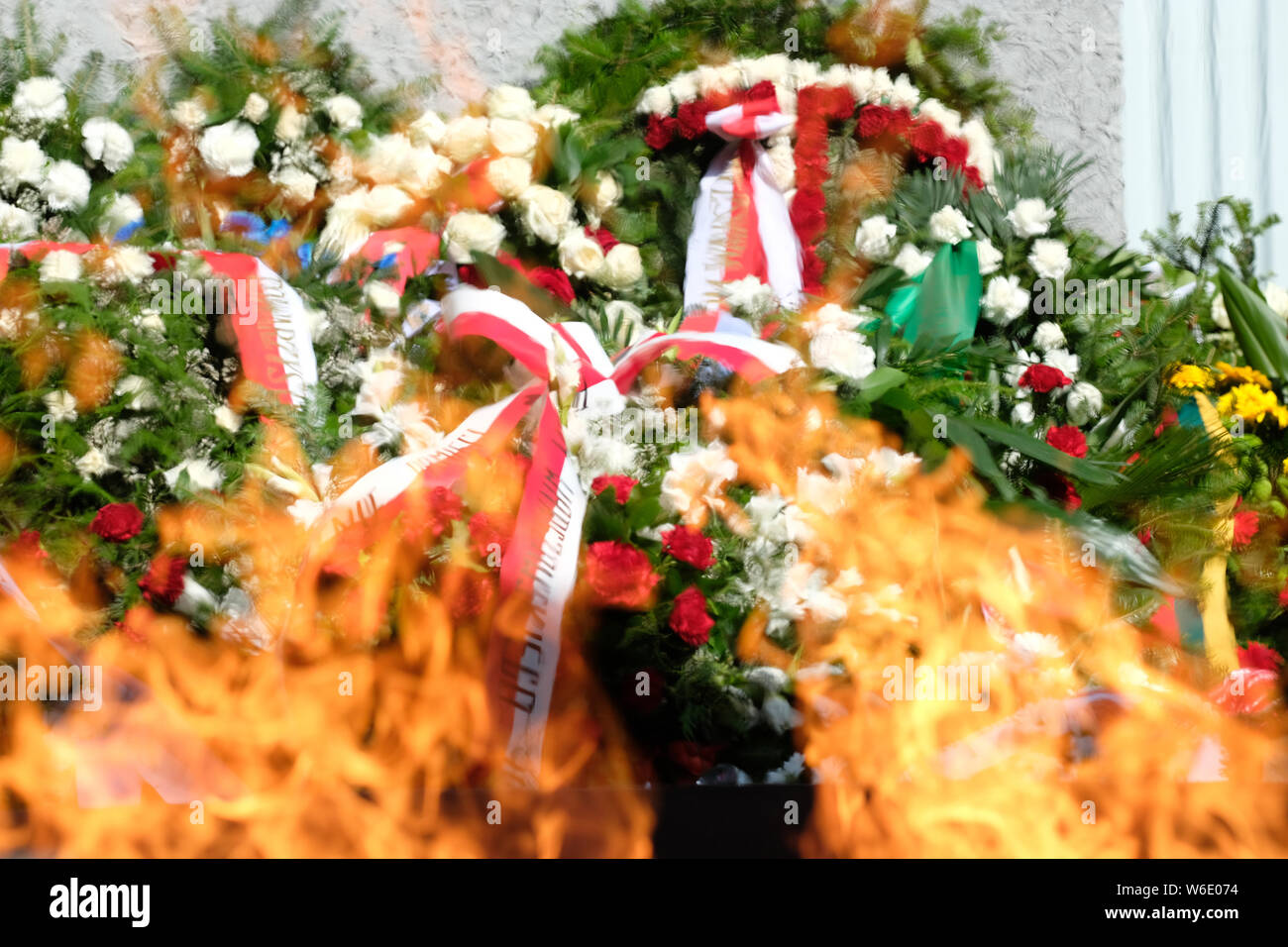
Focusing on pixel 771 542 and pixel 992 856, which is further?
pixel 771 542

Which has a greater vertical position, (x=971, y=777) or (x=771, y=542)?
(x=771, y=542)

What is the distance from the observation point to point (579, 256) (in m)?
2.05

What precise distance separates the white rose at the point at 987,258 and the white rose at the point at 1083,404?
0.33 m

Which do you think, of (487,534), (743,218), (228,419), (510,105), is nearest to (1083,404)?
(743,218)

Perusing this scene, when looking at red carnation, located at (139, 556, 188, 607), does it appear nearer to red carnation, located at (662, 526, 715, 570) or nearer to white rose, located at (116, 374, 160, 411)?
white rose, located at (116, 374, 160, 411)

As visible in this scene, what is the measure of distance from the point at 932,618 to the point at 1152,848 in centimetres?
41

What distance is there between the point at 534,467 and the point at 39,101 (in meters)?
1.33

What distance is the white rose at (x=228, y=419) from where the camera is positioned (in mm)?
1729

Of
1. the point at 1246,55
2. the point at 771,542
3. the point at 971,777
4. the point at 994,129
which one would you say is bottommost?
the point at 971,777

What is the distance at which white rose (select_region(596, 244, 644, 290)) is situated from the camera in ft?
6.81

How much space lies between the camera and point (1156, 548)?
1.74 metres

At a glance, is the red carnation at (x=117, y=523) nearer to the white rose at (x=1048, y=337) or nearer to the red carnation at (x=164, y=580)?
the red carnation at (x=164, y=580)
